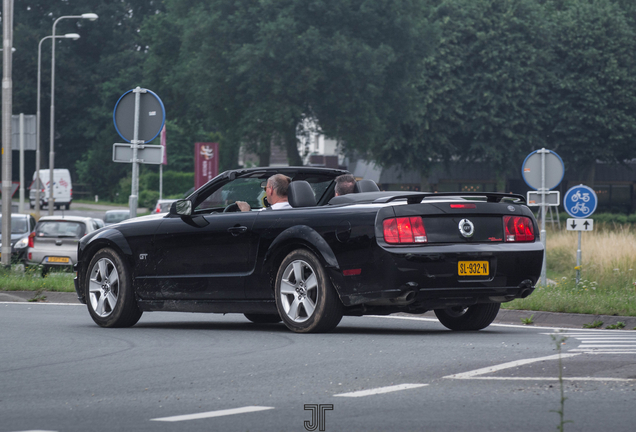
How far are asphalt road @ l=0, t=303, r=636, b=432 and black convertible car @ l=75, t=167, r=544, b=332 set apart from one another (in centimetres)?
33

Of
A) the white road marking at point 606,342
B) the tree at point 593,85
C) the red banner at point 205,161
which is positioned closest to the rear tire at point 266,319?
the white road marking at point 606,342

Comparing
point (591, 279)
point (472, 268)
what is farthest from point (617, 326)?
point (591, 279)

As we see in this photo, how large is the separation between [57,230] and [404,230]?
1603cm

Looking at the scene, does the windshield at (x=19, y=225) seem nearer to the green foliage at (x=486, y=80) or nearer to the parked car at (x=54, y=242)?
the parked car at (x=54, y=242)

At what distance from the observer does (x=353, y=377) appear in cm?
696

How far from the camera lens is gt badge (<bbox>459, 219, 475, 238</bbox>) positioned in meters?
9.24

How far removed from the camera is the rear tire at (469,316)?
33.7ft

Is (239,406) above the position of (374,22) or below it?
below

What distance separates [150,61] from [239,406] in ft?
165

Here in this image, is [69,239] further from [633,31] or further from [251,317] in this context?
[633,31]

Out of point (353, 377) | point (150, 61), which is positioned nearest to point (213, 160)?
point (150, 61)

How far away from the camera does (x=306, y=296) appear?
9.46 metres

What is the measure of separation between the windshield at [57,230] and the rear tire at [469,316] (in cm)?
1458

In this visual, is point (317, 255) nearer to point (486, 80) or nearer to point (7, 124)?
point (7, 124)
